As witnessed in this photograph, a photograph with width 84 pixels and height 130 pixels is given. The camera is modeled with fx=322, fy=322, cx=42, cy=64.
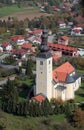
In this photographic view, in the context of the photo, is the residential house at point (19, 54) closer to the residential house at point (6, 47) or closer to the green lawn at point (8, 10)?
the residential house at point (6, 47)

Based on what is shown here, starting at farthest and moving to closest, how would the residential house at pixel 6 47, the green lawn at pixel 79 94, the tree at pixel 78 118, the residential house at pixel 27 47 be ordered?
the residential house at pixel 6 47
the residential house at pixel 27 47
the green lawn at pixel 79 94
the tree at pixel 78 118

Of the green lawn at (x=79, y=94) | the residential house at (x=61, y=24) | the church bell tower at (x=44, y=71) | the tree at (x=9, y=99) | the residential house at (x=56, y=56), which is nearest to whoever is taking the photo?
the tree at (x=9, y=99)

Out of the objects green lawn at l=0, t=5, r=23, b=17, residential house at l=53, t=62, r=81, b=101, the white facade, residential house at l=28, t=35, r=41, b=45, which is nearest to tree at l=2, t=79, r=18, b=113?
the white facade

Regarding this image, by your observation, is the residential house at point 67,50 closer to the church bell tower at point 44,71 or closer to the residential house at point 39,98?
the church bell tower at point 44,71

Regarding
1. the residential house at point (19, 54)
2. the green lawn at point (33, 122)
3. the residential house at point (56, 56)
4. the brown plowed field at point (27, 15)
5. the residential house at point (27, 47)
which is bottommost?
the brown plowed field at point (27, 15)

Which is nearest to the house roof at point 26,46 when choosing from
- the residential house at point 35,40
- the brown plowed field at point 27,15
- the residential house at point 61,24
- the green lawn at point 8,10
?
the residential house at point 35,40

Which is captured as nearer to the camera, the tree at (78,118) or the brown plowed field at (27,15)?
the tree at (78,118)

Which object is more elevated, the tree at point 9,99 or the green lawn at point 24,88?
the tree at point 9,99

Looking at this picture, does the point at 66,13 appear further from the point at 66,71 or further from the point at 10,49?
the point at 66,71
